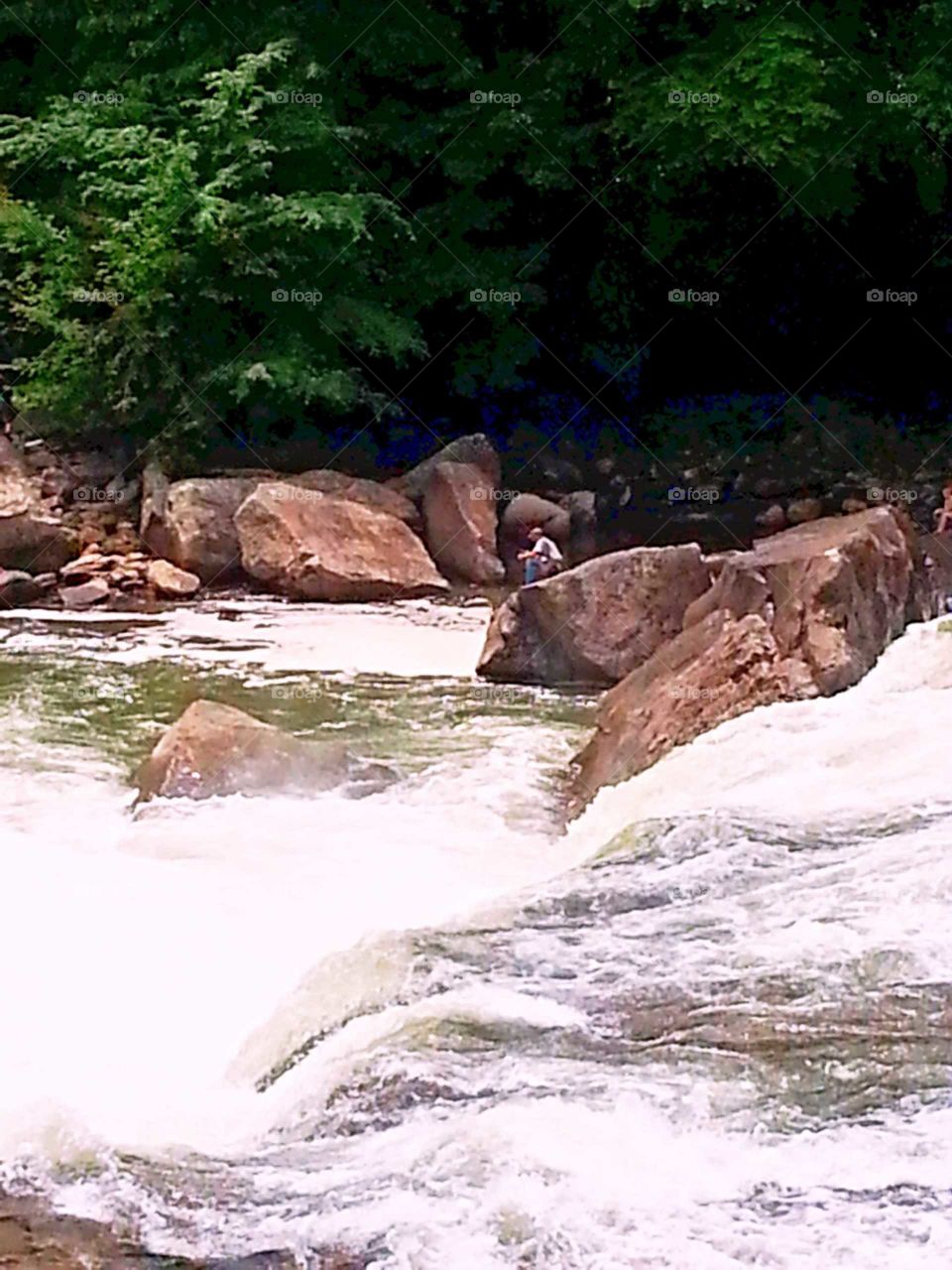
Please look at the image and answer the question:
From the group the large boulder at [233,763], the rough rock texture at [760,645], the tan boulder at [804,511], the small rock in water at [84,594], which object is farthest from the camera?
the tan boulder at [804,511]

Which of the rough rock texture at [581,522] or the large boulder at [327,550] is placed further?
the rough rock texture at [581,522]

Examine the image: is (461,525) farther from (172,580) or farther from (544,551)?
(172,580)

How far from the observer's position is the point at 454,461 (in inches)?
547

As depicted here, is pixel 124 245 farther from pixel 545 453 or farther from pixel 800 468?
pixel 800 468

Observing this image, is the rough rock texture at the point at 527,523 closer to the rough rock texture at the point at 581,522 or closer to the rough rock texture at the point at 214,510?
the rough rock texture at the point at 581,522

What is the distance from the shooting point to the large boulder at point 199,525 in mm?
12836

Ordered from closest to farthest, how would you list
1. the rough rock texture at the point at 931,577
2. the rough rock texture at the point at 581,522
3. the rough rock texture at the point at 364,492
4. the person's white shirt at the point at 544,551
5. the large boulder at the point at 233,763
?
the large boulder at the point at 233,763
the rough rock texture at the point at 931,577
the person's white shirt at the point at 544,551
the rough rock texture at the point at 364,492
the rough rock texture at the point at 581,522

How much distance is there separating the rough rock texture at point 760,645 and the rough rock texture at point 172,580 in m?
4.96

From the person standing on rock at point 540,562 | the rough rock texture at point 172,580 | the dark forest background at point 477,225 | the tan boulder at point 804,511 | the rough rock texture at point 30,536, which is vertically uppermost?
the dark forest background at point 477,225

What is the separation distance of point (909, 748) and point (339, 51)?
1122cm

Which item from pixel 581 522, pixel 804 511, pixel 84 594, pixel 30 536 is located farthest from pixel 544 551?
pixel 30 536

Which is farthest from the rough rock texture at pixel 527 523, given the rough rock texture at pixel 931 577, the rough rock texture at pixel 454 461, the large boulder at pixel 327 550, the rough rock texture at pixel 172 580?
the rough rock texture at pixel 931 577

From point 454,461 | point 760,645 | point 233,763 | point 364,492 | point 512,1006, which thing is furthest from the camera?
point 454,461

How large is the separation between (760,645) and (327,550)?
5.24 meters
